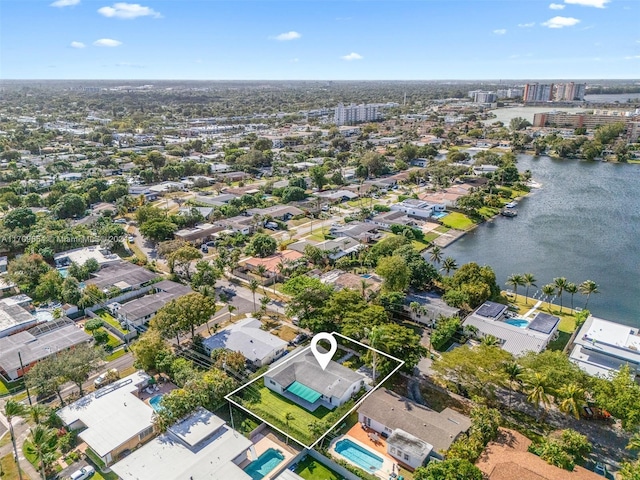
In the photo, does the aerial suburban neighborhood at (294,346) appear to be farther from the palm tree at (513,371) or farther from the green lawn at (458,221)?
the green lawn at (458,221)

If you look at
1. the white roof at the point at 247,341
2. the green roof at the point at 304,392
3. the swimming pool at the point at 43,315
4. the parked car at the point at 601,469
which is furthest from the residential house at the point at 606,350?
the swimming pool at the point at 43,315

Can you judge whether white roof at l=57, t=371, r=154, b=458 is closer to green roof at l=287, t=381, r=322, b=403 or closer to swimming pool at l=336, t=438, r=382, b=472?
green roof at l=287, t=381, r=322, b=403

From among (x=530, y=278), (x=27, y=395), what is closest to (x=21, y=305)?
(x=27, y=395)

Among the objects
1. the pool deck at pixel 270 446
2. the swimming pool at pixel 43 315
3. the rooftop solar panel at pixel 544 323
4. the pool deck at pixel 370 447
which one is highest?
the rooftop solar panel at pixel 544 323

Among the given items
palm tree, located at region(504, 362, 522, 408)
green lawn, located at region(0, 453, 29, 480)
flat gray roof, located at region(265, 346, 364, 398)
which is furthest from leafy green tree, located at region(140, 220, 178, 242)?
palm tree, located at region(504, 362, 522, 408)

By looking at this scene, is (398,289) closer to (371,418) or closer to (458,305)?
(458,305)

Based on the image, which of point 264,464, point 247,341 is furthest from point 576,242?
point 264,464
